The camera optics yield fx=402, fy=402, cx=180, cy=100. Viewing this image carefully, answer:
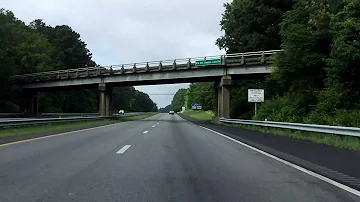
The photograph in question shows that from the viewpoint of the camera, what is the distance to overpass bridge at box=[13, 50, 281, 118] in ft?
141

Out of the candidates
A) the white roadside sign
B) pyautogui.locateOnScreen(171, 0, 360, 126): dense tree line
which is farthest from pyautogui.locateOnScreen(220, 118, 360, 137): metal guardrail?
the white roadside sign

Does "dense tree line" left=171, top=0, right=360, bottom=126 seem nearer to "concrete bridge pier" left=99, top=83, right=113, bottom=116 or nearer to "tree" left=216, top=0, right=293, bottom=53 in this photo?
"tree" left=216, top=0, right=293, bottom=53

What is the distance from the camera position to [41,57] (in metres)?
79.9

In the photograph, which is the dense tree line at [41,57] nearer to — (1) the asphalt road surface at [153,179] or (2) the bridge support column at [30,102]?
(2) the bridge support column at [30,102]

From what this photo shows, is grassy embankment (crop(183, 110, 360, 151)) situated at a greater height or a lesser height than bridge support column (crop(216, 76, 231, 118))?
lesser

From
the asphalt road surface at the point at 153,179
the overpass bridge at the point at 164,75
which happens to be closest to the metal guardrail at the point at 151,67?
the overpass bridge at the point at 164,75

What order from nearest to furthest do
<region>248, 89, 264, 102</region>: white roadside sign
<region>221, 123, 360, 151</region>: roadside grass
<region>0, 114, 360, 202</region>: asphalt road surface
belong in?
<region>0, 114, 360, 202</region>: asphalt road surface, <region>221, 123, 360, 151</region>: roadside grass, <region>248, 89, 264, 102</region>: white roadside sign

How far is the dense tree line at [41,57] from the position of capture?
65750 millimetres

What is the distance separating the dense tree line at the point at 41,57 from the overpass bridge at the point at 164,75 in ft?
11.3

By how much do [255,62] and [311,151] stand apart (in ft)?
96.2

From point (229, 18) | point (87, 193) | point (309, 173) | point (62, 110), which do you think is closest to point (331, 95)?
point (309, 173)

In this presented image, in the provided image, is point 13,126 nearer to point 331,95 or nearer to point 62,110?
point 331,95

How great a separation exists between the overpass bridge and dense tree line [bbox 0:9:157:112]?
3442 mm

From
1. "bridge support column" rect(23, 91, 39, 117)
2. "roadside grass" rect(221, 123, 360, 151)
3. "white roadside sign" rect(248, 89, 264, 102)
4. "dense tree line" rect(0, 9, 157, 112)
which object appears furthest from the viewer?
"bridge support column" rect(23, 91, 39, 117)
